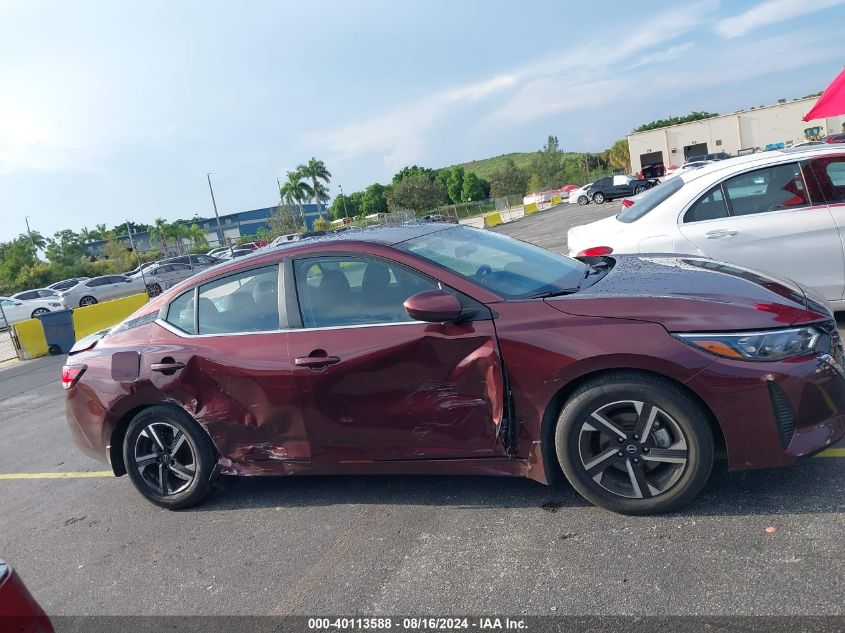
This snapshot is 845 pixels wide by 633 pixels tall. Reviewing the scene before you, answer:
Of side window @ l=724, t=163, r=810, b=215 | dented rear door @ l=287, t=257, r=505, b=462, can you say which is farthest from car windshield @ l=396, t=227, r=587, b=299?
side window @ l=724, t=163, r=810, b=215

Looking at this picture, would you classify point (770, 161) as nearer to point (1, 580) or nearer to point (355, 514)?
point (355, 514)

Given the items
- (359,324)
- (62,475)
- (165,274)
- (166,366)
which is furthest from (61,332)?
(165,274)

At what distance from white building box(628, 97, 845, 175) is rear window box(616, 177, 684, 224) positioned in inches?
2565

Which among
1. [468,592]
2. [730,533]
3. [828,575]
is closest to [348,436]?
[468,592]

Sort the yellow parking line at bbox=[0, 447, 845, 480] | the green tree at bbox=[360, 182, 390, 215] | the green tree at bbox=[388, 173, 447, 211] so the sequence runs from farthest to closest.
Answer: the green tree at bbox=[360, 182, 390, 215], the green tree at bbox=[388, 173, 447, 211], the yellow parking line at bbox=[0, 447, 845, 480]

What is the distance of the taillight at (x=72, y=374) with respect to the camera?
463cm

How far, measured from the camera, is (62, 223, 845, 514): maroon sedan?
316 centimetres

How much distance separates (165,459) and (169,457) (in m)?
0.04

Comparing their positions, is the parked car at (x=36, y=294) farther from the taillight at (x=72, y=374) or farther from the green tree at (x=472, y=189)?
the green tree at (x=472, y=189)

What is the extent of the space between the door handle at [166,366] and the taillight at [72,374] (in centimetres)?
69

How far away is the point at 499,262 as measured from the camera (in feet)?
13.5

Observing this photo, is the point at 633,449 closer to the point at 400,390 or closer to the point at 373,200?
the point at 400,390

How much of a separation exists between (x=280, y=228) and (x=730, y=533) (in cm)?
5398

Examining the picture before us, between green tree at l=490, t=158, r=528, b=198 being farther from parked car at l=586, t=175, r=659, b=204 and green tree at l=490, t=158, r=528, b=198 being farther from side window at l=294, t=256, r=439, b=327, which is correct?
side window at l=294, t=256, r=439, b=327
